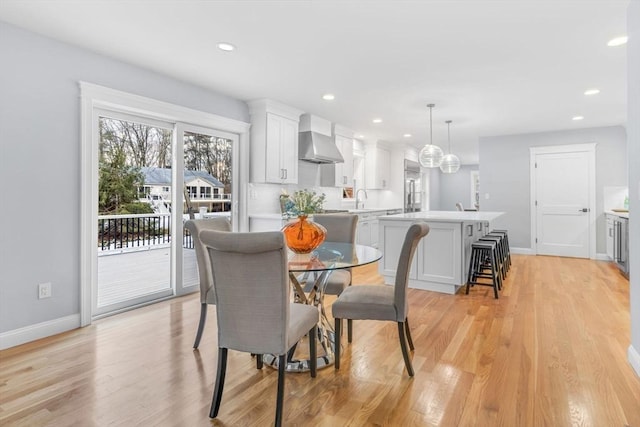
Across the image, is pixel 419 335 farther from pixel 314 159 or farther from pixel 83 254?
pixel 314 159

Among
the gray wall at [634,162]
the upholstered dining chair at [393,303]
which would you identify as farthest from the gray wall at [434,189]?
the upholstered dining chair at [393,303]

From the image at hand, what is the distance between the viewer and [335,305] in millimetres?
2375

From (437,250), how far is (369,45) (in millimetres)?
2432

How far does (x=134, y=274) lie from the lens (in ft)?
13.4

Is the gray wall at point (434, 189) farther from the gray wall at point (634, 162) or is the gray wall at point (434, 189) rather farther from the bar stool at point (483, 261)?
the gray wall at point (634, 162)

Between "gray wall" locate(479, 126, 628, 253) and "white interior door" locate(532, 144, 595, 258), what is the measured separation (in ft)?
0.38

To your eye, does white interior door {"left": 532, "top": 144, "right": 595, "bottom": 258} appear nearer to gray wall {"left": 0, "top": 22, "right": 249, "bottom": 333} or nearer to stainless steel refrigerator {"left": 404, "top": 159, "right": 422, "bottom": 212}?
stainless steel refrigerator {"left": 404, "top": 159, "right": 422, "bottom": 212}

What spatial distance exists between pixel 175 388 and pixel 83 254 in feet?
5.81

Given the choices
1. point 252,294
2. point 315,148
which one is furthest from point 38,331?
point 315,148

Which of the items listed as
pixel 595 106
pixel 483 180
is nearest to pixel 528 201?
pixel 483 180

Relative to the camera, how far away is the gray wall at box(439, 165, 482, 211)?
1254 centimetres

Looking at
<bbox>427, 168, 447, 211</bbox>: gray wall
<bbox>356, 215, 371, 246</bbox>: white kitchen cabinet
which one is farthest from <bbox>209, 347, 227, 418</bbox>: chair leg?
<bbox>427, 168, 447, 211</bbox>: gray wall

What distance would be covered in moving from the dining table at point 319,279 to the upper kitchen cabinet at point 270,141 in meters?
2.30

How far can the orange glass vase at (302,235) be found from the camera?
2504 mm
